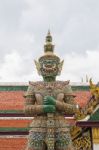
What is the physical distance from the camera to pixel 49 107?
24.8ft

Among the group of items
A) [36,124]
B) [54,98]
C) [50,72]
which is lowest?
[36,124]

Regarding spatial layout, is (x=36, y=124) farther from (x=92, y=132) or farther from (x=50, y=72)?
(x=92, y=132)

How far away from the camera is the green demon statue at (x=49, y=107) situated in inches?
299

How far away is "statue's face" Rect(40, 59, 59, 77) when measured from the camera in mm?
8031

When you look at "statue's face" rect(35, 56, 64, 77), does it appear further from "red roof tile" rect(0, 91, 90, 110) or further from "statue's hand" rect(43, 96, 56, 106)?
"red roof tile" rect(0, 91, 90, 110)

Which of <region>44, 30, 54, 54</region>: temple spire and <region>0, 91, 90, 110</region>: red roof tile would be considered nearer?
<region>44, 30, 54, 54</region>: temple spire

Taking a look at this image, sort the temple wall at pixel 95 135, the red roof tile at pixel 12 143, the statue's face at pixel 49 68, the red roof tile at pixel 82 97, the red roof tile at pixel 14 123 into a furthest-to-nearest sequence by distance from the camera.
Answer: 1. the red roof tile at pixel 82 97
2. the red roof tile at pixel 14 123
3. the red roof tile at pixel 12 143
4. the temple wall at pixel 95 135
5. the statue's face at pixel 49 68

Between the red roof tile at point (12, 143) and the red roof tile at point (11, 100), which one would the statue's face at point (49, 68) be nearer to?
the red roof tile at point (12, 143)

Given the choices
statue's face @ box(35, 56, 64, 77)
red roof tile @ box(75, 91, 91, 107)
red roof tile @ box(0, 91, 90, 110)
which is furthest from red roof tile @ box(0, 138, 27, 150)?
statue's face @ box(35, 56, 64, 77)

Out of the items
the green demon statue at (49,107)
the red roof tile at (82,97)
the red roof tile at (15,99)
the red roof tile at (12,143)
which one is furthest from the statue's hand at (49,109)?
the red roof tile at (82,97)

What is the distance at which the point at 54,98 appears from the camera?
7.86 metres

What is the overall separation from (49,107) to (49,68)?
0.87 m

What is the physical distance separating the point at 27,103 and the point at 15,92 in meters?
6.40

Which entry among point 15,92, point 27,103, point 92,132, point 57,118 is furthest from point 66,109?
point 15,92
